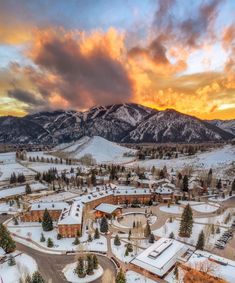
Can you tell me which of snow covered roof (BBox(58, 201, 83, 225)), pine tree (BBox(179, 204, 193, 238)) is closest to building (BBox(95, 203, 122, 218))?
snow covered roof (BBox(58, 201, 83, 225))

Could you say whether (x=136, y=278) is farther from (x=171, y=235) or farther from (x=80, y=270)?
(x=171, y=235)

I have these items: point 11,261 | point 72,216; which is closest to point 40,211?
point 72,216

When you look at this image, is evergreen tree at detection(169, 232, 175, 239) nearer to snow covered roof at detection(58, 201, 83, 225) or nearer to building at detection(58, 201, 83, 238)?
building at detection(58, 201, 83, 238)

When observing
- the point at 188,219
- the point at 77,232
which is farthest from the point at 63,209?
the point at 188,219

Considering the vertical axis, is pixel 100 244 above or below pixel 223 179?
below

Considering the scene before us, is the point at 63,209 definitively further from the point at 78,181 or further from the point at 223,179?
the point at 223,179
